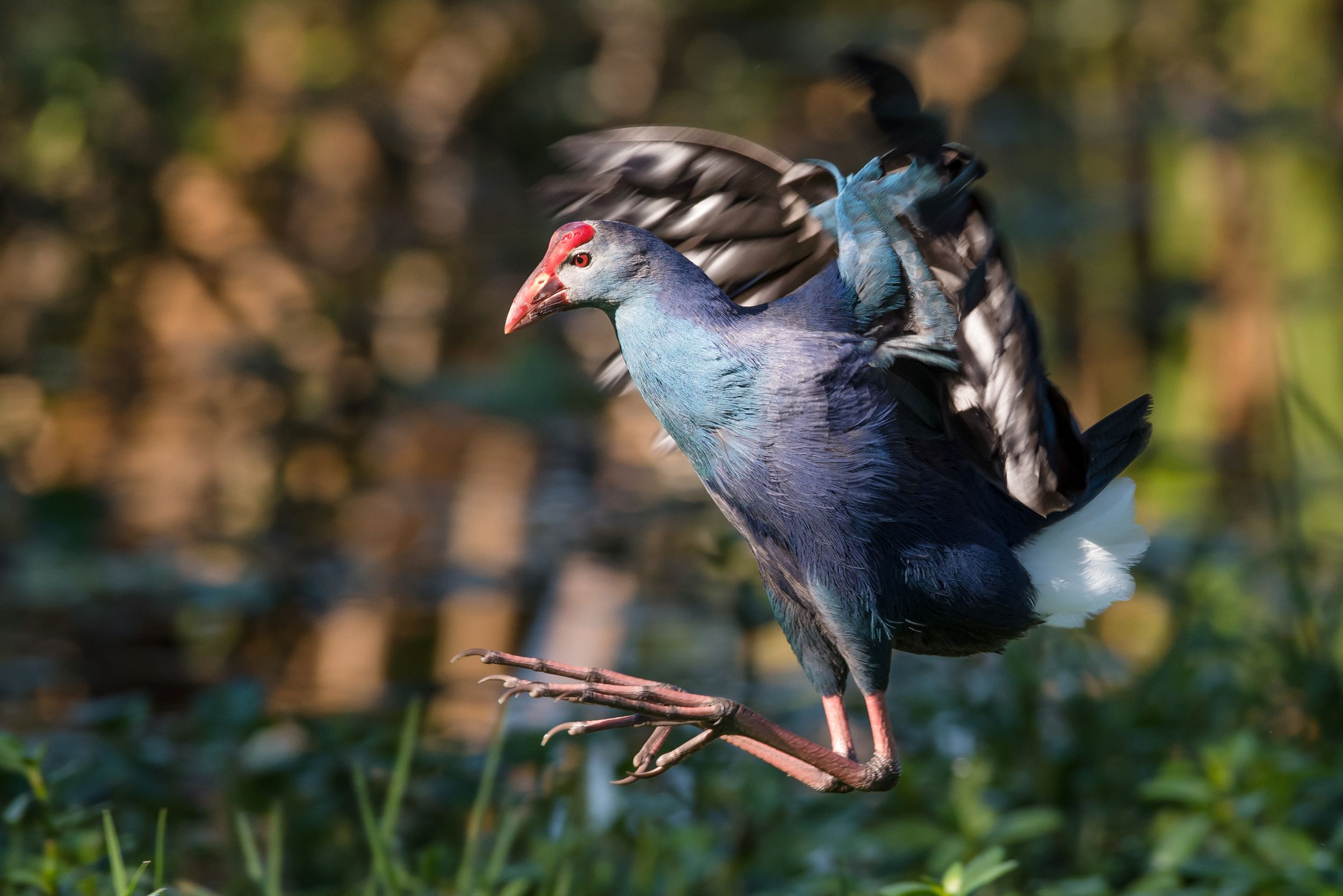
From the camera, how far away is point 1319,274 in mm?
5828

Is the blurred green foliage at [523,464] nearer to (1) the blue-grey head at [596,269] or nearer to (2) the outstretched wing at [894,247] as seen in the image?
(2) the outstretched wing at [894,247]

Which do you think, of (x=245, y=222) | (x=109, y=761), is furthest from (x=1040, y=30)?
(x=109, y=761)

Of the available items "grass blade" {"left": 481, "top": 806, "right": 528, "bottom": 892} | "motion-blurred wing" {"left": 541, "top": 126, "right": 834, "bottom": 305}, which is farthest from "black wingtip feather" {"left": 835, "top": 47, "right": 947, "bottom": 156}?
"grass blade" {"left": 481, "top": 806, "right": 528, "bottom": 892}

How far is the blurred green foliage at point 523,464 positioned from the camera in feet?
7.26

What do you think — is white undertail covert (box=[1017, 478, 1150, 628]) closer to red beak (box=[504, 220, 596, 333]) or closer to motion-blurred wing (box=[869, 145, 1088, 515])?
motion-blurred wing (box=[869, 145, 1088, 515])

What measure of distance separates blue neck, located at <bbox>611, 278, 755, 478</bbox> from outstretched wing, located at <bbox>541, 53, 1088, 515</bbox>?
0.43 feet

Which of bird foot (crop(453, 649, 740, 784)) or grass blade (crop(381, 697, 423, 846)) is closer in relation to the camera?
bird foot (crop(453, 649, 740, 784))

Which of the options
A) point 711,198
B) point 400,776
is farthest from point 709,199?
point 400,776

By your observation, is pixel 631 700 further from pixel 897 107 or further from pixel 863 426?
pixel 897 107

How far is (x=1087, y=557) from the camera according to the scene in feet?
4.91

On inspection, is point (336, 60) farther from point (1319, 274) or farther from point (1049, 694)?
point (1049, 694)

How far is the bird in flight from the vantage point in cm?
131

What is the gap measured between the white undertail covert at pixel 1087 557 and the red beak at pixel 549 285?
537mm

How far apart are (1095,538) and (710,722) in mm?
466
